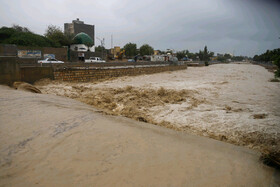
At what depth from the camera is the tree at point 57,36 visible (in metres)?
38.5

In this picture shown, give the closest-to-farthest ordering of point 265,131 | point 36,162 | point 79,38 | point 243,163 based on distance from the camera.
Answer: point 36,162 → point 243,163 → point 265,131 → point 79,38

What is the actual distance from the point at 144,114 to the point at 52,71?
859cm

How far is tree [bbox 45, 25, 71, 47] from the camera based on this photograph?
38.5m

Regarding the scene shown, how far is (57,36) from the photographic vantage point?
38969 mm

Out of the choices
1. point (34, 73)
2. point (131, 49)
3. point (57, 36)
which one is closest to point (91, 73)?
point (34, 73)

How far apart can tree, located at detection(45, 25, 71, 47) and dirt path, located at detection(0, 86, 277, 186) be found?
37651mm

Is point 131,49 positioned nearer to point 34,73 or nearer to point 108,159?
point 34,73

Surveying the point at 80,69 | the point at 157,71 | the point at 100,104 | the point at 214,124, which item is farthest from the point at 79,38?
the point at 214,124

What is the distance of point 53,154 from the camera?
271cm

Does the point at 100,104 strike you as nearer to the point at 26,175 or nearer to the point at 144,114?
the point at 144,114

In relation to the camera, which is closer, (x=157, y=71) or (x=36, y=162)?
(x=36, y=162)

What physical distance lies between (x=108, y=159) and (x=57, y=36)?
4206 centimetres

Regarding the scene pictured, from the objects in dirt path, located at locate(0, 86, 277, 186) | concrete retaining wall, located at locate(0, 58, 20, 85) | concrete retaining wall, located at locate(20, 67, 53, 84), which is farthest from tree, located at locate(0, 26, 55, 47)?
dirt path, located at locate(0, 86, 277, 186)

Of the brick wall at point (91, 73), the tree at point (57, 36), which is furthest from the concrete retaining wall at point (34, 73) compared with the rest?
the tree at point (57, 36)
